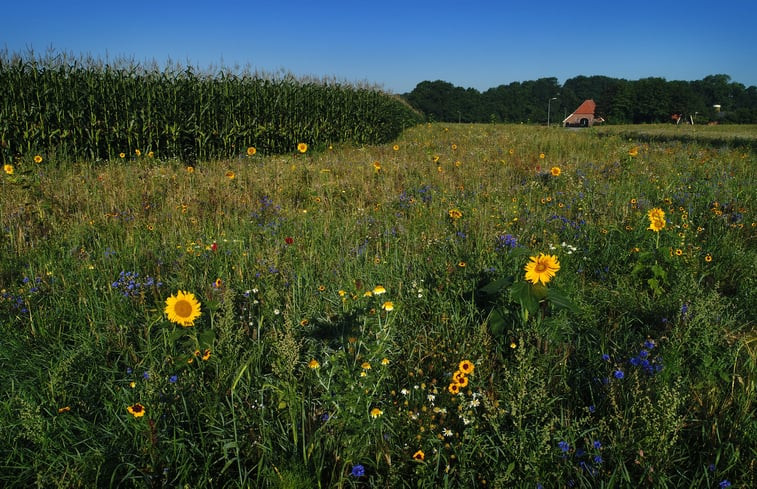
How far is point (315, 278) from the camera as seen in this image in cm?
306

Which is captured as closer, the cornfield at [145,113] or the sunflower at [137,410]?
the sunflower at [137,410]

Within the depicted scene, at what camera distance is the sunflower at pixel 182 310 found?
6.78ft

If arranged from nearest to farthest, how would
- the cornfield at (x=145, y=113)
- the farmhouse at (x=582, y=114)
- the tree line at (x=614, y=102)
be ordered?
the cornfield at (x=145, y=113) < the tree line at (x=614, y=102) < the farmhouse at (x=582, y=114)

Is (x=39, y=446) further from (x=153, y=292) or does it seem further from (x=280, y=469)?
(x=153, y=292)

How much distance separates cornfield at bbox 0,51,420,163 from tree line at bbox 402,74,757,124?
39666mm

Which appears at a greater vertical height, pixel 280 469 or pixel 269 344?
pixel 269 344

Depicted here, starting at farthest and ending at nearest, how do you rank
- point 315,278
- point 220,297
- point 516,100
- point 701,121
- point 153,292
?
point 516,100, point 701,121, point 315,278, point 153,292, point 220,297

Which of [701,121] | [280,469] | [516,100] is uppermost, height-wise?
[516,100]

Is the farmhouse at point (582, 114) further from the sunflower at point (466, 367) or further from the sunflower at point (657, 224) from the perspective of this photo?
the sunflower at point (466, 367)

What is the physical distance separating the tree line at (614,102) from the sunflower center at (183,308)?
49666mm

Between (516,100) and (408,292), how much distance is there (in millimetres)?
85712

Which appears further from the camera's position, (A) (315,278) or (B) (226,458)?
(A) (315,278)

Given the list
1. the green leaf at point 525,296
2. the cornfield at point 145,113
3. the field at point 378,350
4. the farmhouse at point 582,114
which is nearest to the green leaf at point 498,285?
the field at point 378,350

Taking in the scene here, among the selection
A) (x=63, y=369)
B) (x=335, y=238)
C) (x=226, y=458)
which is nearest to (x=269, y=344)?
(x=226, y=458)
